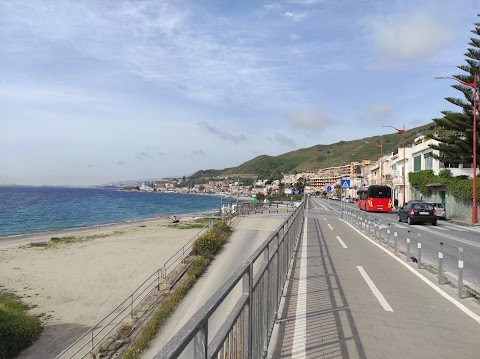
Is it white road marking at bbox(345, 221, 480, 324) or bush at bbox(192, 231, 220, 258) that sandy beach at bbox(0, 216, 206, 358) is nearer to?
bush at bbox(192, 231, 220, 258)

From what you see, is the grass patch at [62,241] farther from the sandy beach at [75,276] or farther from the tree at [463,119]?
the tree at [463,119]

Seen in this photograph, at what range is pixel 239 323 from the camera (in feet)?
11.0

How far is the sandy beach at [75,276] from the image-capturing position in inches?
590

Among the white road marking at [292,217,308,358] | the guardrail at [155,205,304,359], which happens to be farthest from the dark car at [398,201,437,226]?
the guardrail at [155,205,304,359]

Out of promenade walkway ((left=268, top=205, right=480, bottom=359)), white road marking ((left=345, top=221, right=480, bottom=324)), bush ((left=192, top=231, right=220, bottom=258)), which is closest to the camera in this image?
promenade walkway ((left=268, top=205, right=480, bottom=359))

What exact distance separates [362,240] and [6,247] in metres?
30.4

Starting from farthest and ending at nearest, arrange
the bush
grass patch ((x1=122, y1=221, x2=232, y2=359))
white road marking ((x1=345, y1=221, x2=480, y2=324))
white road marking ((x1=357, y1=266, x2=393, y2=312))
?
the bush
grass patch ((x1=122, y1=221, x2=232, y2=359))
white road marking ((x1=357, y1=266, x2=393, y2=312))
white road marking ((x1=345, y1=221, x2=480, y2=324))

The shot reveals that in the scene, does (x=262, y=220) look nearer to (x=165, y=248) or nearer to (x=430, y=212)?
(x=165, y=248)

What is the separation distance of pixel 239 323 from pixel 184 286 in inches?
613

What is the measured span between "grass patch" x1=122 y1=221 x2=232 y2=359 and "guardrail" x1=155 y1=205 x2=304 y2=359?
7.78 metres

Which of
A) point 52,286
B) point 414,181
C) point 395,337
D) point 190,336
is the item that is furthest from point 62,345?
point 414,181

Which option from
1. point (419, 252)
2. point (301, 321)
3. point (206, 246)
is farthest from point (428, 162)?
point (301, 321)

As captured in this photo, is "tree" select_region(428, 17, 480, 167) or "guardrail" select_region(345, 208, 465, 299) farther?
"tree" select_region(428, 17, 480, 167)

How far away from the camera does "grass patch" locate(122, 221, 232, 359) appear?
12.2 meters
